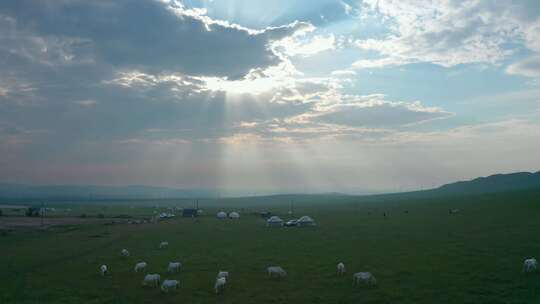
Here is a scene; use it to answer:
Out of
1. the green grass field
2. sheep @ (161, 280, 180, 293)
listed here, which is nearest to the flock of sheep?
sheep @ (161, 280, 180, 293)

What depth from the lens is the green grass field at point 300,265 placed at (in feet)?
75.2

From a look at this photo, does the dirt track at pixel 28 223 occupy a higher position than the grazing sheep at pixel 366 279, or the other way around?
the grazing sheep at pixel 366 279

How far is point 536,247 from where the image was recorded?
33.4 metres

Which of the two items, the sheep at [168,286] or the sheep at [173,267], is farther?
the sheep at [173,267]

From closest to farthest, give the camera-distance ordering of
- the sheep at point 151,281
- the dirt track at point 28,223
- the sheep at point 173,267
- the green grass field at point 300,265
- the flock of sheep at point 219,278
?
the green grass field at point 300,265 < the flock of sheep at point 219,278 < the sheep at point 151,281 < the sheep at point 173,267 < the dirt track at point 28,223

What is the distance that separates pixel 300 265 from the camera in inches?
1236

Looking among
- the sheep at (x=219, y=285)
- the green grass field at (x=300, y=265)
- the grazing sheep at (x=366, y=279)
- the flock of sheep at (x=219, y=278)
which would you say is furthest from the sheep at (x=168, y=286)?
the grazing sheep at (x=366, y=279)

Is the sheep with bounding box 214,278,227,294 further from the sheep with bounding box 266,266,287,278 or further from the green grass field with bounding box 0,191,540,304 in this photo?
the sheep with bounding box 266,266,287,278

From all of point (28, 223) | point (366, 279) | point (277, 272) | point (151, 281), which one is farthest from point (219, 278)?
point (28, 223)

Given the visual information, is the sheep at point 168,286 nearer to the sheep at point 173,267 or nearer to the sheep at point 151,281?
the sheep at point 151,281

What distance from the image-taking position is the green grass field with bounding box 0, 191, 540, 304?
2291cm

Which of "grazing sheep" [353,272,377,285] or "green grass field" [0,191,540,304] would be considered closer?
"green grass field" [0,191,540,304]

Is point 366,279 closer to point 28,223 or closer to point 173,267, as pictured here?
point 173,267

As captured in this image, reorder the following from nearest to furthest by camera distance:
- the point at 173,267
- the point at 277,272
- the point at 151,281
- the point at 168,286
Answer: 1. the point at 168,286
2. the point at 151,281
3. the point at 277,272
4. the point at 173,267
